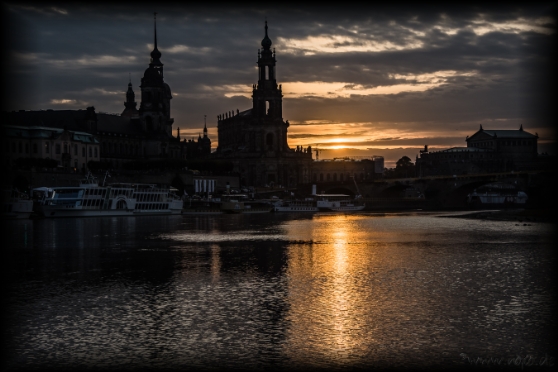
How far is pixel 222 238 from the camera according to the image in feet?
188

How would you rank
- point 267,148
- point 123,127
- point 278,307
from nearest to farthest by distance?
point 278,307, point 123,127, point 267,148

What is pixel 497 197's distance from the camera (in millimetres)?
176625

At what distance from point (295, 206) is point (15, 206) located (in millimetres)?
53487

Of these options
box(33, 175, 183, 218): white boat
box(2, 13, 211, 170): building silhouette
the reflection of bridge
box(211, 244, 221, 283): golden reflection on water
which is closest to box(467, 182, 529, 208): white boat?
the reflection of bridge

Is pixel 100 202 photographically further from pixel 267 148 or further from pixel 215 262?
pixel 267 148

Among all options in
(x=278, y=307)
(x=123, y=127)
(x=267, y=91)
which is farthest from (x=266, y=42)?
(x=278, y=307)

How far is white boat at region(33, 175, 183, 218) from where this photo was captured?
9000 centimetres

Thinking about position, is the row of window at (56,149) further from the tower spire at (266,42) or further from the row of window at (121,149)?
the tower spire at (266,42)

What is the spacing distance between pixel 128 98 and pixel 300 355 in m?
184

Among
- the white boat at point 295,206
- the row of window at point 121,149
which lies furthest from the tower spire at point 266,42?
the white boat at point 295,206

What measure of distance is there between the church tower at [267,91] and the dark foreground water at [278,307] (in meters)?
127

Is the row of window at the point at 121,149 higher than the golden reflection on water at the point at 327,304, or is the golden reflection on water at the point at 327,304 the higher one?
the row of window at the point at 121,149

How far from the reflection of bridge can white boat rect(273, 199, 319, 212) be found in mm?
22059

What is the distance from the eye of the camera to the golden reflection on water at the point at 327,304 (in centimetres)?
2023
